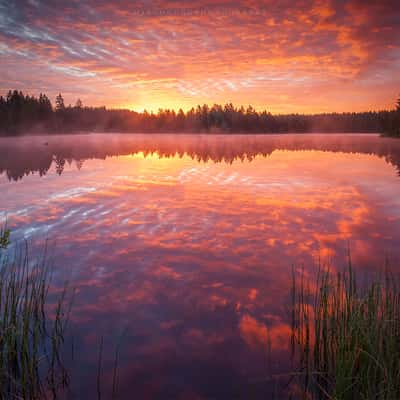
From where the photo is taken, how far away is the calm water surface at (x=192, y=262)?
529 centimetres

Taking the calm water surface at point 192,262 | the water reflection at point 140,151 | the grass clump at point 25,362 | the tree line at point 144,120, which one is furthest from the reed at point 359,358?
the tree line at point 144,120

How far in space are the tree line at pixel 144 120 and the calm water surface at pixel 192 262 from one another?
321 feet

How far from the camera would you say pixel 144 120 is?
180875 millimetres

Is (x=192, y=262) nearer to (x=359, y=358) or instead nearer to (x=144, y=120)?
(x=359, y=358)

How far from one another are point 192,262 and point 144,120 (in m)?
180

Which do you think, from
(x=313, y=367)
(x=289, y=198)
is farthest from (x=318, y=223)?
(x=313, y=367)

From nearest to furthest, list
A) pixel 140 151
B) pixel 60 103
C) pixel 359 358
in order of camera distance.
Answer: pixel 359 358
pixel 140 151
pixel 60 103

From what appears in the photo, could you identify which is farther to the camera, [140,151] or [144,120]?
[144,120]

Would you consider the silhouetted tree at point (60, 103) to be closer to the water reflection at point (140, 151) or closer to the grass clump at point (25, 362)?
the water reflection at point (140, 151)

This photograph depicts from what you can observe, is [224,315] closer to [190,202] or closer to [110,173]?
[190,202]

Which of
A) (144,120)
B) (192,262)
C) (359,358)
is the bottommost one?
(192,262)

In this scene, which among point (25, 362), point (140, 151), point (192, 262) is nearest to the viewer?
point (25, 362)

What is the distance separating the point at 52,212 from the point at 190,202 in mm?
6371

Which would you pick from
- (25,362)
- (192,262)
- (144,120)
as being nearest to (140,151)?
(192,262)
